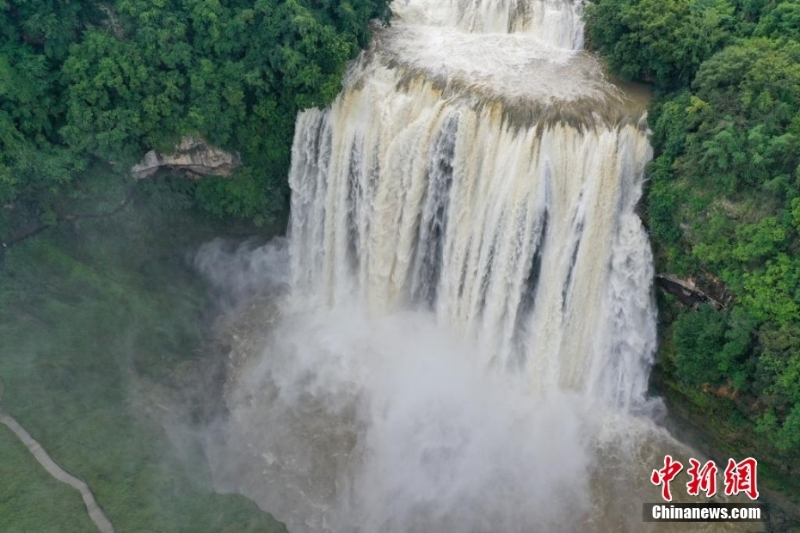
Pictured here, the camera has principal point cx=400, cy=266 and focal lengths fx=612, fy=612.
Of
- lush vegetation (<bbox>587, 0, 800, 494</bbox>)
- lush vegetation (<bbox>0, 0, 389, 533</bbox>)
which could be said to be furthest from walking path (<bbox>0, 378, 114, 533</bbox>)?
lush vegetation (<bbox>587, 0, 800, 494</bbox>)

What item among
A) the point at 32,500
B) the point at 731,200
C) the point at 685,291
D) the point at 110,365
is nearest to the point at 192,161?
the point at 110,365

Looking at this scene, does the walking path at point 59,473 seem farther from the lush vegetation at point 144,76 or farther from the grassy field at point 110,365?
the lush vegetation at point 144,76

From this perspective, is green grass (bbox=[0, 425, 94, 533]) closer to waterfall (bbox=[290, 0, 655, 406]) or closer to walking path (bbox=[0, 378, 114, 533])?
walking path (bbox=[0, 378, 114, 533])

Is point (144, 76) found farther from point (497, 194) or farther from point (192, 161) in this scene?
point (497, 194)

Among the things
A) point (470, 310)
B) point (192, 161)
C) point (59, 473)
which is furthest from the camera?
point (192, 161)

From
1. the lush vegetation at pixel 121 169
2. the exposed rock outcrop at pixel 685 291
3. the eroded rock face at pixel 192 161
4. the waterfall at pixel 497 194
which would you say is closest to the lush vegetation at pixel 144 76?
the lush vegetation at pixel 121 169

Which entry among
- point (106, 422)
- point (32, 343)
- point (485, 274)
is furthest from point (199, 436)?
point (485, 274)

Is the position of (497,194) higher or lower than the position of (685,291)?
higher

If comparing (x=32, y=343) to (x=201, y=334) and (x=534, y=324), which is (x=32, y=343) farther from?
(x=534, y=324)
